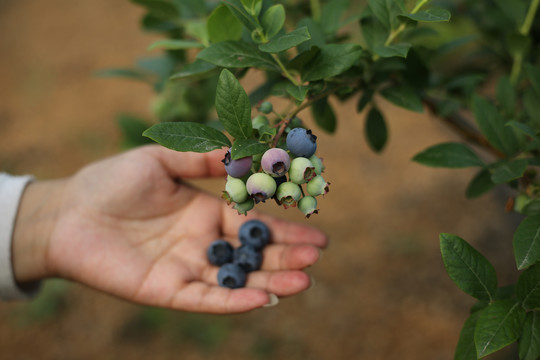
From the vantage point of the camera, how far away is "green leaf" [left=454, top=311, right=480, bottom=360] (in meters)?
0.80

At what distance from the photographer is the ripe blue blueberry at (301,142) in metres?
0.76

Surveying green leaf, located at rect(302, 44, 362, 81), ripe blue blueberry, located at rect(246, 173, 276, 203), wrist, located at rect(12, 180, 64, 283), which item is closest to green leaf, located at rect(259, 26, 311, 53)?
green leaf, located at rect(302, 44, 362, 81)

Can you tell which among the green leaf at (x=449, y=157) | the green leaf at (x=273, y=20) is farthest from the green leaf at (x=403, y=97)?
the green leaf at (x=273, y=20)

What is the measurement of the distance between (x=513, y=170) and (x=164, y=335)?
104 inches

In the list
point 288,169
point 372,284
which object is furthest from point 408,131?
point 288,169

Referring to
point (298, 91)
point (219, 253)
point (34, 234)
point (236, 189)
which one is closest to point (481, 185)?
point (298, 91)

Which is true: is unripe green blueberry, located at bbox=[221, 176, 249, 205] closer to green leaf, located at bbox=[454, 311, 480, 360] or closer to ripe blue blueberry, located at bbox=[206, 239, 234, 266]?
green leaf, located at bbox=[454, 311, 480, 360]

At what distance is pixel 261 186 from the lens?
2.41 feet

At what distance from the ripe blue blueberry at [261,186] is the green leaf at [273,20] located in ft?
0.99

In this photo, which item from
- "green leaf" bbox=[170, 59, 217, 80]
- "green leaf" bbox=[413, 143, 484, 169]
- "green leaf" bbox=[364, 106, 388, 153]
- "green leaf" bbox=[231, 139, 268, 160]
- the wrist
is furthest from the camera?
the wrist

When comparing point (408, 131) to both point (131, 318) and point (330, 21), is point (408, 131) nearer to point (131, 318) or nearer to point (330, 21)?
point (131, 318)

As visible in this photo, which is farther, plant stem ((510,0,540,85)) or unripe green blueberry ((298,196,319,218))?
plant stem ((510,0,540,85))

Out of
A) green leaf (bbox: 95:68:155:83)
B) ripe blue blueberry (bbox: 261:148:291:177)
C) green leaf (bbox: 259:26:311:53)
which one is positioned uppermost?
green leaf (bbox: 95:68:155:83)

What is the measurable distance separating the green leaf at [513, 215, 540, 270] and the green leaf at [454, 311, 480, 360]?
0.14 m
